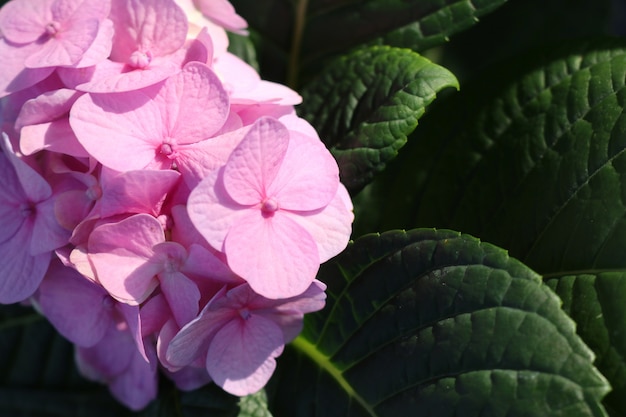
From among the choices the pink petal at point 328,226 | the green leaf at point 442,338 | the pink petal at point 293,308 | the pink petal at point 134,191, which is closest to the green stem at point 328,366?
the green leaf at point 442,338

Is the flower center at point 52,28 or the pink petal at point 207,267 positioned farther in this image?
the flower center at point 52,28

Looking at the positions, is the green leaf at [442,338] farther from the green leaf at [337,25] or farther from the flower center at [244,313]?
the green leaf at [337,25]

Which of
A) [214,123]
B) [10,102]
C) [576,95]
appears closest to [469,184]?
[576,95]

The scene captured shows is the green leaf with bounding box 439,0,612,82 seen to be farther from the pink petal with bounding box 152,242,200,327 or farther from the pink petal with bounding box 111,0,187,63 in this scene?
the pink petal with bounding box 152,242,200,327

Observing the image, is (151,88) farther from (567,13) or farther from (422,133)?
(567,13)

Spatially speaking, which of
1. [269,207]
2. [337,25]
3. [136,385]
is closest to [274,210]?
[269,207]

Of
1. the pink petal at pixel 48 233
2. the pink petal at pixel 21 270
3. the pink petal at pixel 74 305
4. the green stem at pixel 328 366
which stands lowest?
the green stem at pixel 328 366
